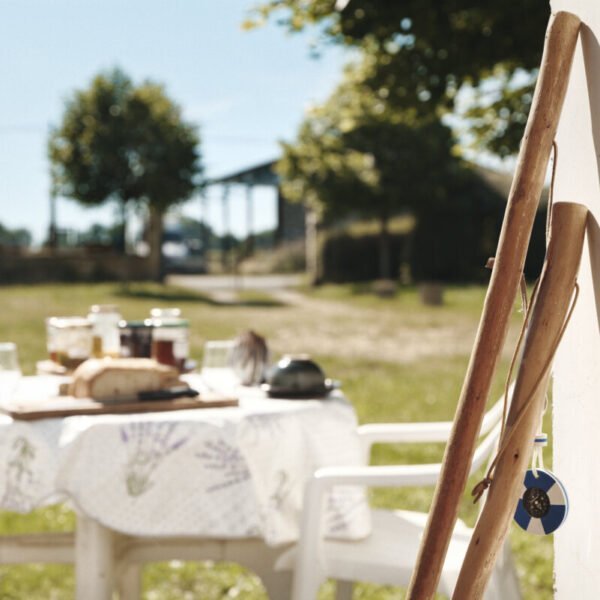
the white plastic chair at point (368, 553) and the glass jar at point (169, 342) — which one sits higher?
the glass jar at point (169, 342)

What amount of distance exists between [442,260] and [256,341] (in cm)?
2218

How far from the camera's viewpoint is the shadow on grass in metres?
19.4

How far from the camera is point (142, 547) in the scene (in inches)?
107

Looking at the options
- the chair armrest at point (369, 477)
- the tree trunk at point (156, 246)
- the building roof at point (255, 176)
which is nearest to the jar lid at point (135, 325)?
the chair armrest at point (369, 477)

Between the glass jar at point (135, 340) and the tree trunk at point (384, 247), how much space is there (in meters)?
21.3

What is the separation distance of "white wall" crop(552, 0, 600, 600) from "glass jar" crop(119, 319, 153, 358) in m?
1.77

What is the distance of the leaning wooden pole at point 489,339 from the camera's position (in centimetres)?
119

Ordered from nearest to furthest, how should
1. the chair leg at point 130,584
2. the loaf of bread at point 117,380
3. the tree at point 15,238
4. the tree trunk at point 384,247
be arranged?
the loaf of bread at point 117,380 → the chair leg at point 130,584 → the tree trunk at point 384,247 → the tree at point 15,238

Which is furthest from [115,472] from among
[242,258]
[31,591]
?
[242,258]

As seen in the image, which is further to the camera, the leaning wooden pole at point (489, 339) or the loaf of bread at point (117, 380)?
the loaf of bread at point (117, 380)

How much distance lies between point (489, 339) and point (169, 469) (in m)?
1.36

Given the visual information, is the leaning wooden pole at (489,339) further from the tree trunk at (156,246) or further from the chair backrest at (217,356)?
the tree trunk at (156,246)

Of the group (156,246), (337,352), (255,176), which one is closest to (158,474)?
(337,352)

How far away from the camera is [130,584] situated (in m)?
3.00
